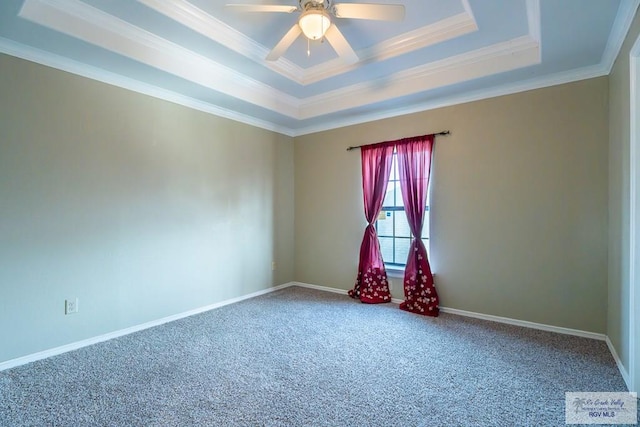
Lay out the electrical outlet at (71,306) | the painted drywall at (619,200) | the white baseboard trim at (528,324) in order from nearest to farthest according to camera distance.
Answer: the painted drywall at (619,200) → the electrical outlet at (71,306) → the white baseboard trim at (528,324)

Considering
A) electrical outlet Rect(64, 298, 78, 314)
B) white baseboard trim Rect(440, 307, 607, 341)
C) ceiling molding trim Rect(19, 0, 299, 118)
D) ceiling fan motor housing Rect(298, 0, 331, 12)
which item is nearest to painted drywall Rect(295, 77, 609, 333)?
white baseboard trim Rect(440, 307, 607, 341)

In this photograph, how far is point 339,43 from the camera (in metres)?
2.46

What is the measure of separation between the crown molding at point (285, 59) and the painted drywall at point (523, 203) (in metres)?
0.94

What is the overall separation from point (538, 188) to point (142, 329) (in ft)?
13.7

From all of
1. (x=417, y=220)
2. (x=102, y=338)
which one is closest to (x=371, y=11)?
(x=417, y=220)

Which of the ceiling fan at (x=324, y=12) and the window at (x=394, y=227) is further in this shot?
the window at (x=394, y=227)

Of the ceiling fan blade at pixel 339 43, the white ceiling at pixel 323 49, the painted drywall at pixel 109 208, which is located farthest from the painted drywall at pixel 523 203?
the painted drywall at pixel 109 208

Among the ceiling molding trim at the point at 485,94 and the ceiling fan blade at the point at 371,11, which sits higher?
the ceiling fan blade at the point at 371,11

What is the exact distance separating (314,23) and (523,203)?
2.61m

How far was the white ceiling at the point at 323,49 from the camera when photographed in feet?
7.39

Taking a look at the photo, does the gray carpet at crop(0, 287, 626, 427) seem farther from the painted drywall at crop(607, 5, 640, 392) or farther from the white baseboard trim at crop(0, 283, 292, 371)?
the painted drywall at crop(607, 5, 640, 392)

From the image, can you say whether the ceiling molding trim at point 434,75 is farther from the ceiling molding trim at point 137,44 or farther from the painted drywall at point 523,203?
the ceiling molding trim at point 137,44

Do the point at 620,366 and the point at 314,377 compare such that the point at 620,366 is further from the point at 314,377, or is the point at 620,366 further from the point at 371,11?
the point at 371,11

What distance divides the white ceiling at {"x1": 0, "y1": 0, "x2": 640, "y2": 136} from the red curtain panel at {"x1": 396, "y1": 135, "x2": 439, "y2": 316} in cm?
55
